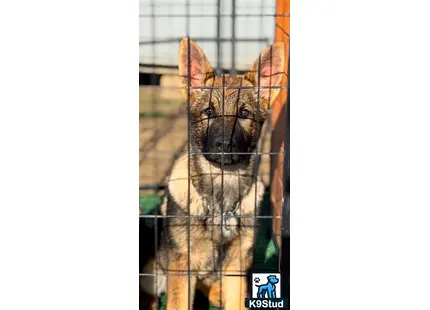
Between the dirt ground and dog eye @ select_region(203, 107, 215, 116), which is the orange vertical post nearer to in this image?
the dirt ground

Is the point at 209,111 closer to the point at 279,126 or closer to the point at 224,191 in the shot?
the point at 224,191

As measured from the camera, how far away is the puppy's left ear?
11.4ft

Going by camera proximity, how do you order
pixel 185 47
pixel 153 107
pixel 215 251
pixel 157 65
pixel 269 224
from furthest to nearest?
pixel 153 107 < pixel 157 65 < pixel 269 224 < pixel 215 251 < pixel 185 47

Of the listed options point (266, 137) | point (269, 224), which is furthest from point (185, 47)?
point (266, 137)

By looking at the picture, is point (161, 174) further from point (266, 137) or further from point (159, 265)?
point (159, 265)

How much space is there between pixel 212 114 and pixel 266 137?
1796 mm

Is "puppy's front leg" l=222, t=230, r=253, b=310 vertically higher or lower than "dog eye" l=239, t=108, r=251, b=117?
lower

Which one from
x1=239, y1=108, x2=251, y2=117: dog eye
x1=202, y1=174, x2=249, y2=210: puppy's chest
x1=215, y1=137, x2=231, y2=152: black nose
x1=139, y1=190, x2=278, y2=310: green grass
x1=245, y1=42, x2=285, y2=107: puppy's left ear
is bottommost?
x1=139, y1=190, x2=278, y2=310: green grass

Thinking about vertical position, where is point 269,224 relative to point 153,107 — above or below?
below

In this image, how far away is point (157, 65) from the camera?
16.9 ft

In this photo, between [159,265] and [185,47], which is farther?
[159,265]

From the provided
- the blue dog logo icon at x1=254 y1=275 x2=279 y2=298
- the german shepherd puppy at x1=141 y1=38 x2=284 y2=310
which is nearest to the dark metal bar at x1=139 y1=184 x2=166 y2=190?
the german shepherd puppy at x1=141 y1=38 x2=284 y2=310

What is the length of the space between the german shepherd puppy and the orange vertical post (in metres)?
0.19

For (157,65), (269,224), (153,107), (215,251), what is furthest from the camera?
(153,107)
